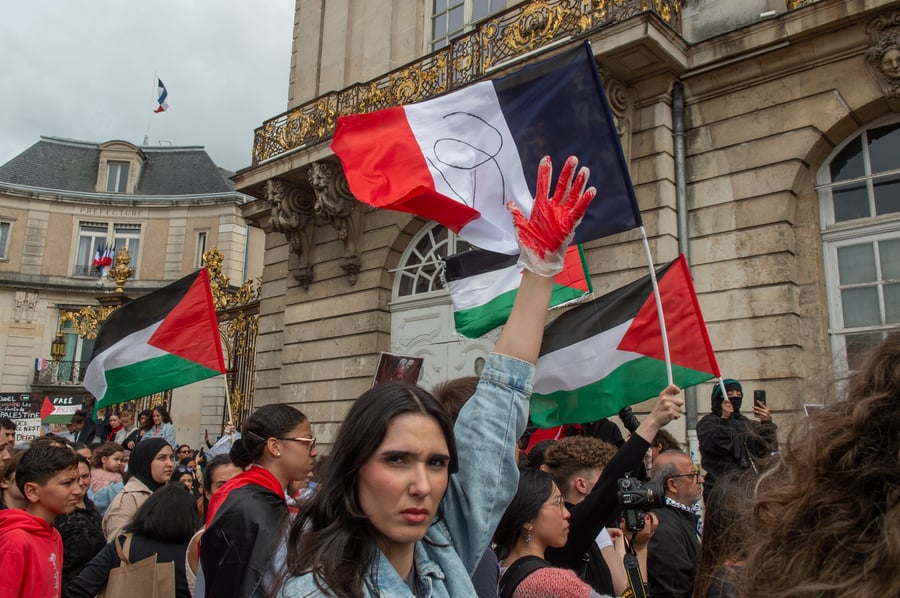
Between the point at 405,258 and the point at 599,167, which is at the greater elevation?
the point at 405,258

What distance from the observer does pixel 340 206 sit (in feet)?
38.5

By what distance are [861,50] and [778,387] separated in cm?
388

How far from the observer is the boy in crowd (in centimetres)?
303

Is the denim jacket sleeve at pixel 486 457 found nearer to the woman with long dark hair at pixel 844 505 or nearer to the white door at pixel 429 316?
the woman with long dark hair at pixel 844 505

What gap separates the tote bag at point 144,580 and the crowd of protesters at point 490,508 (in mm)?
10

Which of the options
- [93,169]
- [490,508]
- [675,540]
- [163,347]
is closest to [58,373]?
[93,169]

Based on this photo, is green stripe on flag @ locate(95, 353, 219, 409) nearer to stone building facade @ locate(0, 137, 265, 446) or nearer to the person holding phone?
the person holding phone

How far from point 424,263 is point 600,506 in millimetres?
8652

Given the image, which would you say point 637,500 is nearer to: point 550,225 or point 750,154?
point 550,225

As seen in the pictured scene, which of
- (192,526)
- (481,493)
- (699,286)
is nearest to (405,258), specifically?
(699,286)

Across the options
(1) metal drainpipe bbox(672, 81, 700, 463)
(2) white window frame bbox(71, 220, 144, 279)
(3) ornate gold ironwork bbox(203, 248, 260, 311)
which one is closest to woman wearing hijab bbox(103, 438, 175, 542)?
(1) metal drainpipe bbox(672, 81, 700, 463)

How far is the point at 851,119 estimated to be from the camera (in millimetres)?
7934

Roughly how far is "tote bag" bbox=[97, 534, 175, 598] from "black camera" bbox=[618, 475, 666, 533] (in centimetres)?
221

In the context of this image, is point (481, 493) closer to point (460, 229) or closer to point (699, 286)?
point (460, 229)
